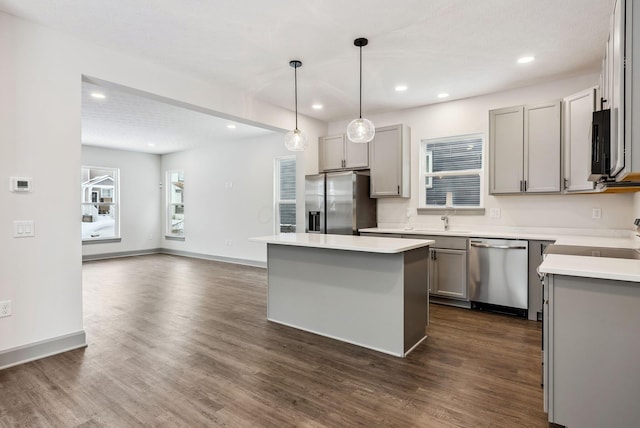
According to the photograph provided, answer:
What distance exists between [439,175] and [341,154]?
1.55m

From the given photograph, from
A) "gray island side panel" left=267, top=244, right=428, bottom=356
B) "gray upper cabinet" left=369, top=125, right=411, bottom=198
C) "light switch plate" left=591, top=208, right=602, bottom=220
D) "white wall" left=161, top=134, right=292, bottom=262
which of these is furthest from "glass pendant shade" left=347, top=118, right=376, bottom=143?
"white wall" left=161, top=134, right=292, bottom=262

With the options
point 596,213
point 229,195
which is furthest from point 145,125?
point 596,213

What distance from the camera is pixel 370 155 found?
521cm

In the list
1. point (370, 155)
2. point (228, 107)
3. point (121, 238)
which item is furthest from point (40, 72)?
point (121, 238)

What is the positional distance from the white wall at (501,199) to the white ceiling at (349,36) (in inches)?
8.3

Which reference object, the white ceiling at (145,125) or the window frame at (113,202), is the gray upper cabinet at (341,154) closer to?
the white ceiling at (145,125)

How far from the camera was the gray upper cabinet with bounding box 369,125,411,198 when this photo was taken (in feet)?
16.3

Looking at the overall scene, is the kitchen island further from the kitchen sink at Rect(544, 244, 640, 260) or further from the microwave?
the microwave

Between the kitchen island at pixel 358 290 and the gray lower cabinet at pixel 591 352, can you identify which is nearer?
the gray lower cabinet at pixel 591 352

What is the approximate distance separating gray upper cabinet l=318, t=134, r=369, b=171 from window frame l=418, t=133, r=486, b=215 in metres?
0.84

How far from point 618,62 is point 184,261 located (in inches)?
318

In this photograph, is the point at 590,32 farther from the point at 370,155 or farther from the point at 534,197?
the point at 370,155

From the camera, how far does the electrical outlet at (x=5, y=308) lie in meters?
2.65

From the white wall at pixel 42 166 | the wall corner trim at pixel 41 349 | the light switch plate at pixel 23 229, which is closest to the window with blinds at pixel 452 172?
the white wall at pixel 42 166
